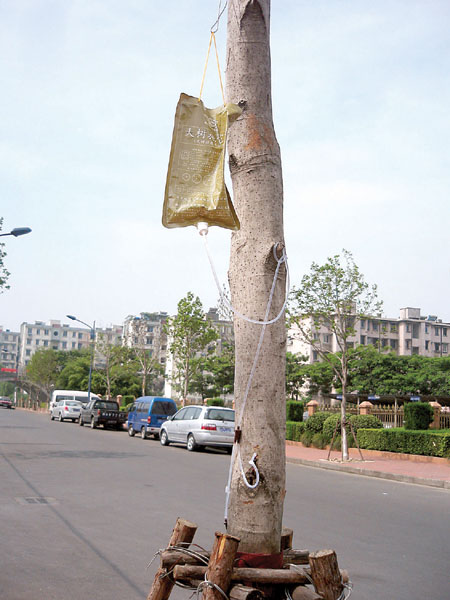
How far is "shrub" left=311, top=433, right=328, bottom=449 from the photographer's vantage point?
81.2 ft

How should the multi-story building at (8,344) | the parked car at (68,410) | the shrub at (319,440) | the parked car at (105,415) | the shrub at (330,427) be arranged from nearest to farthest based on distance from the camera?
the shrub at (330,427) < the shrub at (319,440) < the parked car at (105,415) < the parked car at (68,410) < the multi-story building at (8,344)

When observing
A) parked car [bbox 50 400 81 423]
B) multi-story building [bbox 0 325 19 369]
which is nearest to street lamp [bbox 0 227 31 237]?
parked car [bbox 50 400 81 423]

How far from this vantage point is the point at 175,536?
314 cm

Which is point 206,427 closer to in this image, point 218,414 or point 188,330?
point 218,414

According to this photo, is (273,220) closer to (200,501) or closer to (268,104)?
(268,104)

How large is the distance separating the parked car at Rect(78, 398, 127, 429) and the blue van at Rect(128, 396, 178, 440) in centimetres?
566

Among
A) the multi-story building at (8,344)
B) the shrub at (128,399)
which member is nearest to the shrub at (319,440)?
the shrub at (128,399)

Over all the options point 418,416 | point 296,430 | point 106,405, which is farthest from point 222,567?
point 106,405

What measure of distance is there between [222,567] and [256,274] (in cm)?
136

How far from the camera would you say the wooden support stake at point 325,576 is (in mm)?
2771

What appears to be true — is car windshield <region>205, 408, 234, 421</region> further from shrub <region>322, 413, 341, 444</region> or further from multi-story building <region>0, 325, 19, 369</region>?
multi-story building <region>0, 325, 19, 369</region>

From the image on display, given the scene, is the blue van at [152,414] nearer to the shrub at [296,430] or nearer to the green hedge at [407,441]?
the shrub at [296,430]

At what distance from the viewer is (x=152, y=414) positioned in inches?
1080

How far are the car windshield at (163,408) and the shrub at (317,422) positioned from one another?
19.4 ft
